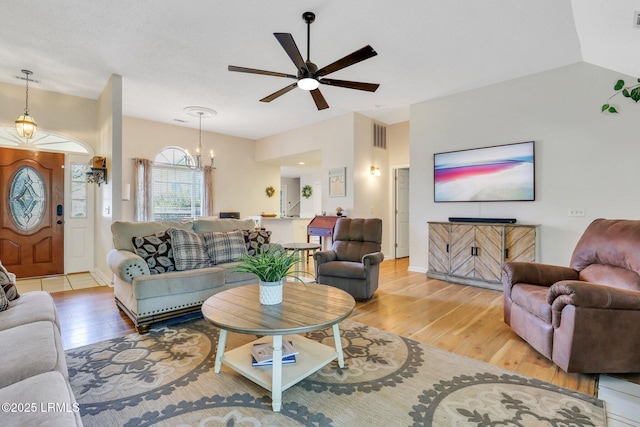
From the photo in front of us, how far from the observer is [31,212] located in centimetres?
487

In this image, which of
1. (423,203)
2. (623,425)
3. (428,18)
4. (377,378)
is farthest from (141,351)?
(423,203)

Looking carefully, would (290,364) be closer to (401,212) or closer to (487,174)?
(487,174)

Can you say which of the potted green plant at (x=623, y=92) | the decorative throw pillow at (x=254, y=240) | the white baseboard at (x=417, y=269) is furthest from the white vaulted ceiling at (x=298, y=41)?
the white baseboard at (x=417, y=269)

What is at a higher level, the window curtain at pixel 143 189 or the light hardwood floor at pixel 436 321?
the window curtain at pixel 143 189

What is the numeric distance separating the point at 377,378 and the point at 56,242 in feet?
19.2

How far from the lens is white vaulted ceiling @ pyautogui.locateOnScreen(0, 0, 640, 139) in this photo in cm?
279

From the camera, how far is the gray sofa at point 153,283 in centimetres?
277

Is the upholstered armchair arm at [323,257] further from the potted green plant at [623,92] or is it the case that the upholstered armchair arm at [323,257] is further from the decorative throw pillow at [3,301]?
the potted green plant at [623,92]

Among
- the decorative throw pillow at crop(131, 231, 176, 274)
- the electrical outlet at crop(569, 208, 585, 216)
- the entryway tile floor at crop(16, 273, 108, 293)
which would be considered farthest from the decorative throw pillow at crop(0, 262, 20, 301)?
the electrical outlet at crop(569, 208, 585, 216)

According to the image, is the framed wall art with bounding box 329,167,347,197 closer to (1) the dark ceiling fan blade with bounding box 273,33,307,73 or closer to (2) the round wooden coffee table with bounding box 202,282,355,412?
(1) the dark ceiling fan blade with bounding box 273,33,307,73

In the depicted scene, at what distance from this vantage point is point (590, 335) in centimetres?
194

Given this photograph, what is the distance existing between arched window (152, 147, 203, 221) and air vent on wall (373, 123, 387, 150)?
402 cm

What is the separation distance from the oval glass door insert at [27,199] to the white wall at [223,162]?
1.35 metres

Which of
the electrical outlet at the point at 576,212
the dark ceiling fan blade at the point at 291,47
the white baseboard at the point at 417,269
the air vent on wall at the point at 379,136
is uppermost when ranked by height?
the air vent on wall at the point at 379,136
